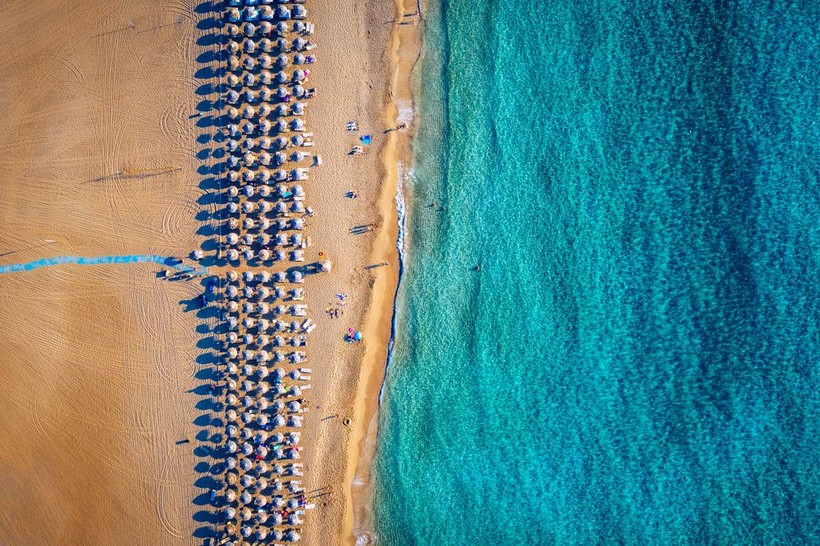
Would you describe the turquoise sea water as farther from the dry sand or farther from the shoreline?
the dry sand

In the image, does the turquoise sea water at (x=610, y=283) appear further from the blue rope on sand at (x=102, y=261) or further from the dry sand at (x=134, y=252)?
the blue rope on sand at (x=102, y=261)

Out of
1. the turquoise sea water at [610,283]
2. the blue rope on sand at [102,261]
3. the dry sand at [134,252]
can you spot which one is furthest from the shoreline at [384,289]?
the blue rope on sand at [102,261]

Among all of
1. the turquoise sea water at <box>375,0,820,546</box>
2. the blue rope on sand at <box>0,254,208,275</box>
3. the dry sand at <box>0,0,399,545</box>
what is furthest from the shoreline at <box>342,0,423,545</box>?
the blue rope on sand at <box>0,254,208,275</box>

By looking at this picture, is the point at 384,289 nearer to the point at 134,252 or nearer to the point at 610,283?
the point at 610,283

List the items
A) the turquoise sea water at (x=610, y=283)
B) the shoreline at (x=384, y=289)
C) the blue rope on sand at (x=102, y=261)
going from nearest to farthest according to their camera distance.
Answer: the turquoise sea water at (x=610, y=283), the shoreline at (x=384, y=289), the blue rope on sand at (x=102, y=261)

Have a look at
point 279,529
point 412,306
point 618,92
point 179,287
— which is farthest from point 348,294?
point 618,92

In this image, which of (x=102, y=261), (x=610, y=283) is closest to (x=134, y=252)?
(x=102, y=261)
